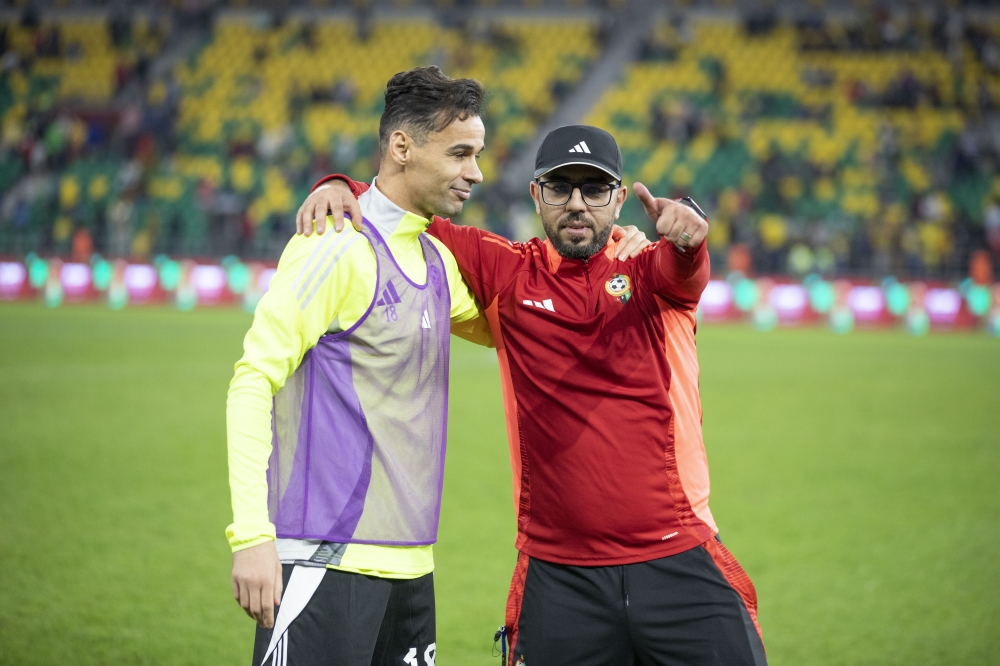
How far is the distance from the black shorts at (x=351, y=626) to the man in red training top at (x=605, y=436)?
38cm

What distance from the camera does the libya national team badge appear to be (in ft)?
10.3

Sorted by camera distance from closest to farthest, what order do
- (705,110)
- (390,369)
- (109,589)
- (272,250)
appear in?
(390,369)
(109,589)
(272,250)
(705,110)

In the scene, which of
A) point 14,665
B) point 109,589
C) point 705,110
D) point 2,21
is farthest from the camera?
point 2,21

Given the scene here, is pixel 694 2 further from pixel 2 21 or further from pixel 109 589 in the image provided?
pixel 109 589

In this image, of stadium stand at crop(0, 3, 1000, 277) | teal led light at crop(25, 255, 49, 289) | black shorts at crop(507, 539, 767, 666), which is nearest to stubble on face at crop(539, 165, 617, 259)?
black shorts at crop(507, 539, 767, 666)

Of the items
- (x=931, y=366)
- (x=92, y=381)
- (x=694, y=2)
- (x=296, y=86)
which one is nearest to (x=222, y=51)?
(x=296, y=86)

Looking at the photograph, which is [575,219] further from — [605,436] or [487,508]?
[487,508]

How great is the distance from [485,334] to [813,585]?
3.59m

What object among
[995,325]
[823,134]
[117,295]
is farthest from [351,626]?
[823,134]

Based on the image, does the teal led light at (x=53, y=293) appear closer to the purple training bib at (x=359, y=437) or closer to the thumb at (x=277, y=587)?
the purple training bib at (x=359, y=437)

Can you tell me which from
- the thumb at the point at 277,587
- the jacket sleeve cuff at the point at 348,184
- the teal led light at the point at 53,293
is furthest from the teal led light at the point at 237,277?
the thumb at the point at 277,587

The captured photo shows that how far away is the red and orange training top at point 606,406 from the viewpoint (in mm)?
2994

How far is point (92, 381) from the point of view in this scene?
12.1 m

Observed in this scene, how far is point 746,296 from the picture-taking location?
2036cm
